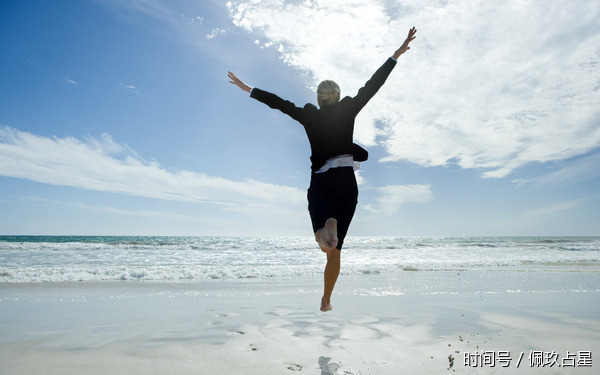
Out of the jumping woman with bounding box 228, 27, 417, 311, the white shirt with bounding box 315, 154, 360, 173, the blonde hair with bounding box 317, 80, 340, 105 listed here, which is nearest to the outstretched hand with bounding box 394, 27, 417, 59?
the jumping woman with bounding box 228, 27, 417, 311

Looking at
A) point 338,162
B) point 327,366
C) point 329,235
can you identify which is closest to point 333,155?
point 338,162

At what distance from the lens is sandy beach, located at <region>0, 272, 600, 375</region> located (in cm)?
361

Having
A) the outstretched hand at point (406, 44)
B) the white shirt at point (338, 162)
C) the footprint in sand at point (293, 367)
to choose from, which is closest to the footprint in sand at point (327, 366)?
the footprint in sand at point (293, 367)

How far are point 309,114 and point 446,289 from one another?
729 cm

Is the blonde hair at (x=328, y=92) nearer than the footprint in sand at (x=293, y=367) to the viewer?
Yes

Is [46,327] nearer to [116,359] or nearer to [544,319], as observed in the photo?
[116,359]

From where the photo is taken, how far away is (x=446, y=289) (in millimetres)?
8922

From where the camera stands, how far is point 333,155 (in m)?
3.16

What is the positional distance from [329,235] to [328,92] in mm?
1248

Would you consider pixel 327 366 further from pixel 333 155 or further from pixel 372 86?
pixel 372 86

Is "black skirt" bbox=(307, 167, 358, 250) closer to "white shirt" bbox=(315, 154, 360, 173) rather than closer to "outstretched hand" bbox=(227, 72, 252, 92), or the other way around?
"white shirt" bbox=(315, 154, 360, 173)

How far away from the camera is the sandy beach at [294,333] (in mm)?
3611

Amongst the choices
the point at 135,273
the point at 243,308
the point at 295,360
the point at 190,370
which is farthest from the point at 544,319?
the point at 135,273

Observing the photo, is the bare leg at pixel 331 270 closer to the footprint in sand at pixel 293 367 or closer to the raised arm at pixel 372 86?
the footprint in sand at pixel 293 367
